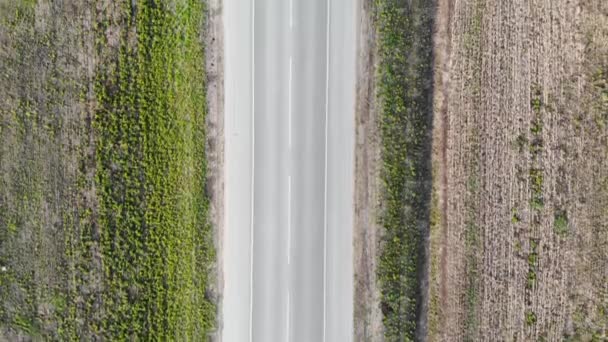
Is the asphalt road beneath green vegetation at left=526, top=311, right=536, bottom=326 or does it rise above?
above

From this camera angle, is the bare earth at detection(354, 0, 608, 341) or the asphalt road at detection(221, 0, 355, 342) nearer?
the asphalt road at detection(221, 0, 355, 342)

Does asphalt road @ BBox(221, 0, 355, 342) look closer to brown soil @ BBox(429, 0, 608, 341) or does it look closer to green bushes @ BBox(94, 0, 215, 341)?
green bushes @ BBox(94, 0, 215, 341)

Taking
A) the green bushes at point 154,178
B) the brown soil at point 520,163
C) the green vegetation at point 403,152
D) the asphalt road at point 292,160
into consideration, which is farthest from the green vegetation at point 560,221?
the green bushes at point 154,178

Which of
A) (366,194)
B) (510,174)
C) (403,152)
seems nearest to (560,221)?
(510,174)

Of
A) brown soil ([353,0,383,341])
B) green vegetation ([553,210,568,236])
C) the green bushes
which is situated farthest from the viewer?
the green bushes

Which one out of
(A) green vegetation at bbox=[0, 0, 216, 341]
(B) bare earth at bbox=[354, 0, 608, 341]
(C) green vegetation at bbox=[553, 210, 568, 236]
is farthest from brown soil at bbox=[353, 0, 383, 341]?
(C) green vegetation at bbox=[553, 210, 568, 236]

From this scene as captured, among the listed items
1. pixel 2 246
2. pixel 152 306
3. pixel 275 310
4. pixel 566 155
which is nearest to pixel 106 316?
pixel 152 306

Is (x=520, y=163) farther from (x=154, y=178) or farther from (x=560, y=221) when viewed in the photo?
(x=154, y=178)

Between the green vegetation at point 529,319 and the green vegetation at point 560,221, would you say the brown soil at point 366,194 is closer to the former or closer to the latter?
the green vegetation at point 529,319
